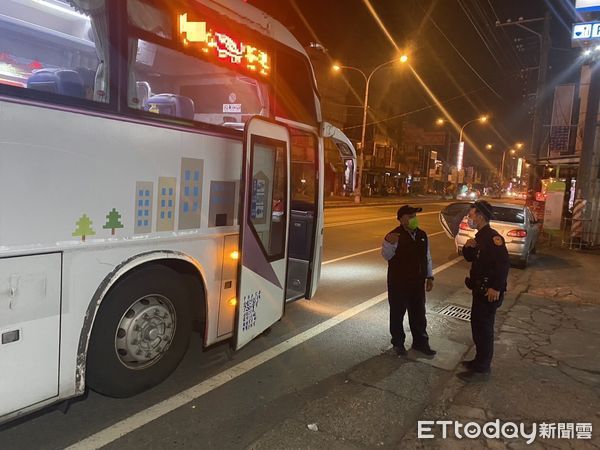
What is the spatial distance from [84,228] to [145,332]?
3.61ft

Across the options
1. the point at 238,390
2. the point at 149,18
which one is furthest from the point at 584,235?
the point at 149,18

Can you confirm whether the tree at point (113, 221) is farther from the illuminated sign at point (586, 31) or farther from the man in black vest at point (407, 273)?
the illuminated sign at point (586, 31)

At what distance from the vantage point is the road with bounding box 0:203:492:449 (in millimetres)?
3346

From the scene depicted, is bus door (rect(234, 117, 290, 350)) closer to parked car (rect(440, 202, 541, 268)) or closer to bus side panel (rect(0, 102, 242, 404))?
bus side panel (rect(0, 102, 242, 404))

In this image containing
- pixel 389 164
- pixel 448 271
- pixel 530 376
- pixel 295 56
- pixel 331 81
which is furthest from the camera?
pixel 389 164

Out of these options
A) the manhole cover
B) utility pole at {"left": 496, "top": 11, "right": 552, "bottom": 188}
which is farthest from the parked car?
utility pole at {"left": 496, "top": 11, "right": 552, "bottom": 188}

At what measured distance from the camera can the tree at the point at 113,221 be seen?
335 centimetres

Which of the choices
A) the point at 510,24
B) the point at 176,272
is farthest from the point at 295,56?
the point at 510,24

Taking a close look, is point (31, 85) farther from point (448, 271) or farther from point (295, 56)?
point (448, 271)

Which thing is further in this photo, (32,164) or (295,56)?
(295,56)

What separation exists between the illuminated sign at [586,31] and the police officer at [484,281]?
14.0m

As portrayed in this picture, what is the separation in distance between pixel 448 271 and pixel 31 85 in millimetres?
9319

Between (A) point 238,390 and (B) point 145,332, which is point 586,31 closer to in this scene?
(A) point 238,390

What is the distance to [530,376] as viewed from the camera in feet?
16.1
